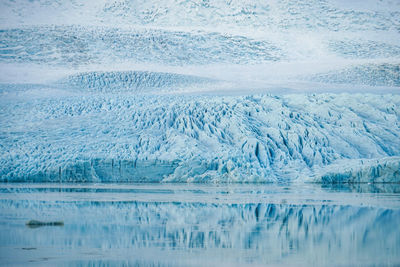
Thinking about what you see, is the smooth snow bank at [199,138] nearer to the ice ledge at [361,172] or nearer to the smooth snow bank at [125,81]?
the ice ledge at [361,172]

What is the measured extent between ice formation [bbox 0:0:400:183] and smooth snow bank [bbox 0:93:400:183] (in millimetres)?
33

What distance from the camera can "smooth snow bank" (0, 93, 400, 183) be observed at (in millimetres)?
13344

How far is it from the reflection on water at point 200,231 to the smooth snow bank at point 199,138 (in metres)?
3.99

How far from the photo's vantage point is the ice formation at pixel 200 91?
13.5m

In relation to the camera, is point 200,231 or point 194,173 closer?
point 200,231

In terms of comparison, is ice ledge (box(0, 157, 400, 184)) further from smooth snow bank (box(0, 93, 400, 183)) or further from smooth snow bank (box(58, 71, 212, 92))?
→ smooth snow bank (box(58, 71, 212, 92))

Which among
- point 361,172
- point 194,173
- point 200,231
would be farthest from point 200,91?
point 200,231

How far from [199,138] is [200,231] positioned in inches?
335

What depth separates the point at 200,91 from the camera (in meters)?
19.2

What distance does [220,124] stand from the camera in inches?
580

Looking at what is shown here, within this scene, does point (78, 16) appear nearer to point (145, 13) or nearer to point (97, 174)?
point (145, 13)

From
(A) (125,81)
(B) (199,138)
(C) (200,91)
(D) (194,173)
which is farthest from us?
(A) (125,81)

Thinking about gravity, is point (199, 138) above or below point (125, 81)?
below

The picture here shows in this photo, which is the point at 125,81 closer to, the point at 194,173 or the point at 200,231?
the point at 194,173
